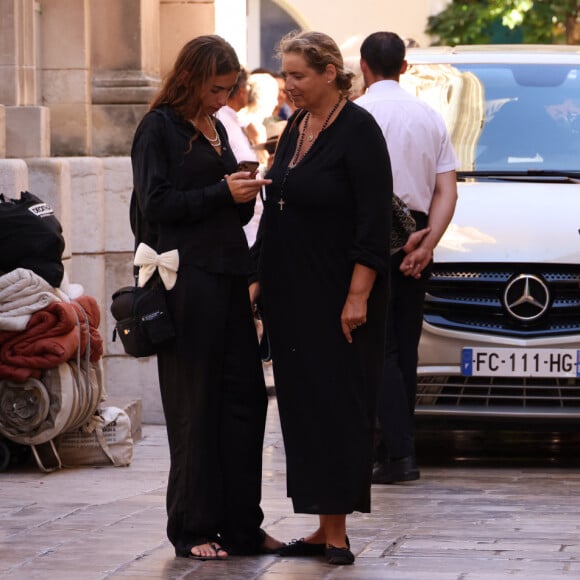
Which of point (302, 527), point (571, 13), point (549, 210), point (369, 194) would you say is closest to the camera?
point (369, 194)

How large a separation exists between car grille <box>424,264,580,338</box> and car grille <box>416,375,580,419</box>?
0.78 ft

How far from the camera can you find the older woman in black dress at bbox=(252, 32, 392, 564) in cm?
590

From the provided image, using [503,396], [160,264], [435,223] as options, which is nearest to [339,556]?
[160,264]

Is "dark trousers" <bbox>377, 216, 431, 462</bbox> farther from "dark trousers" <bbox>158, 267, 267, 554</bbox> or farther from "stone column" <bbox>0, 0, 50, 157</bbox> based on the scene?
"stone column" <bbox>0, 0, 50, 157</bbox>

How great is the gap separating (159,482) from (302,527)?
1560 mm

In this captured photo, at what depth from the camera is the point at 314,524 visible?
22.4 feet

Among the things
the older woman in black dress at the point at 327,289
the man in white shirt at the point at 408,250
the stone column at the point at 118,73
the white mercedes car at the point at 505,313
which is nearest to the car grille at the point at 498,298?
the white mercedes car at the point at 505,313

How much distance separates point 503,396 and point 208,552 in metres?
2.85

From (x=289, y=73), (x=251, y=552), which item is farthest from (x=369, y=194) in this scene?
(x=251, y=552)

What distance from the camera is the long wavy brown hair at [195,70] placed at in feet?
19.5

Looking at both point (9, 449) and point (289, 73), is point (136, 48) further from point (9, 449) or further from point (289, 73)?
point (289, 73)

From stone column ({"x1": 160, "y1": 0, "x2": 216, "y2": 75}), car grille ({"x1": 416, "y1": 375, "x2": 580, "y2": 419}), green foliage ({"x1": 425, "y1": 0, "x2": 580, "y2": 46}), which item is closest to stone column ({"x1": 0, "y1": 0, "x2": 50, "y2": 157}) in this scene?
stone column ({"x1": 160, "y1": 0, "x2": 216, "y2": 75})

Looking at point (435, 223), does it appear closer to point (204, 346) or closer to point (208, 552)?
point (204, 346)

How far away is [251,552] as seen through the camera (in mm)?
6062
